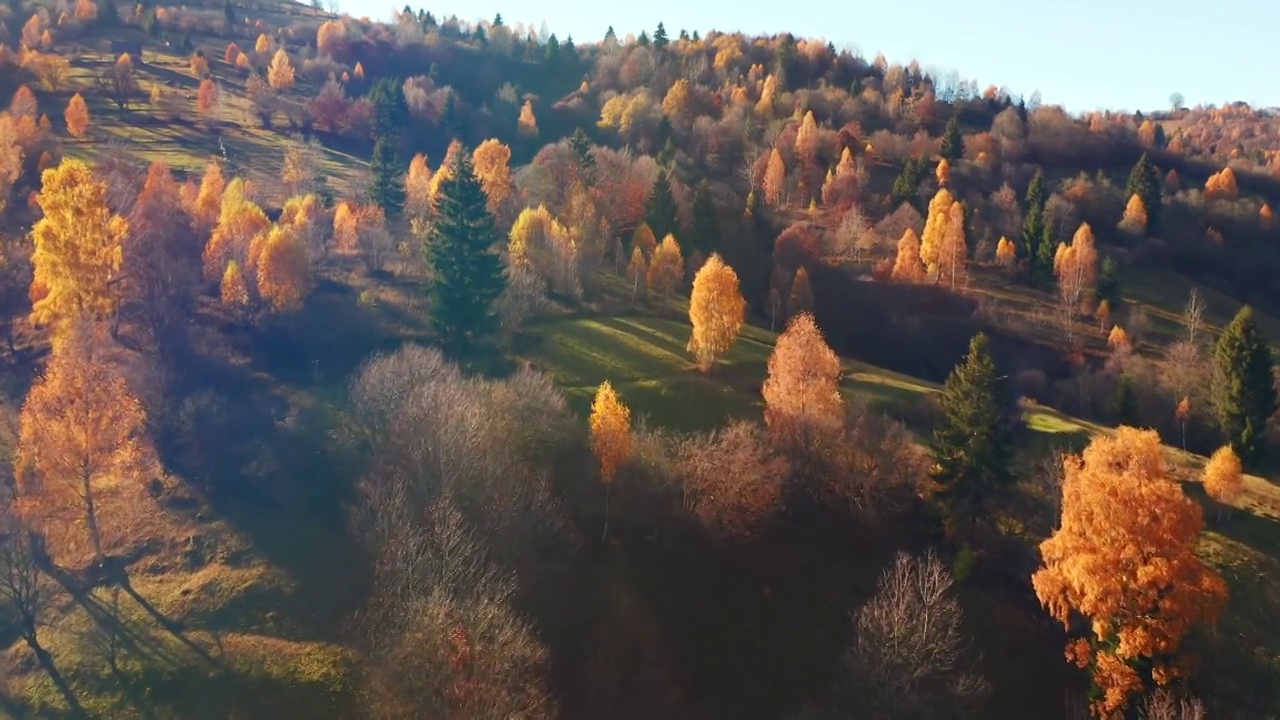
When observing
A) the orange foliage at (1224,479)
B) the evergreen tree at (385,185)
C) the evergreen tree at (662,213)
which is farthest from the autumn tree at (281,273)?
the orange foliage at (1224,479)

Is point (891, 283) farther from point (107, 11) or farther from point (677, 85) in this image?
point (107, 11)

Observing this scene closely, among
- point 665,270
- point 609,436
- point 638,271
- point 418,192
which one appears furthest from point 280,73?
point 609,436

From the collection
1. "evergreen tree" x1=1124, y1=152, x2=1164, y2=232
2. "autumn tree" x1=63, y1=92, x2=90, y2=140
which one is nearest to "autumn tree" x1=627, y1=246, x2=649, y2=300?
"autumn tree" x1=63, y1=92, x2=90, y2=140

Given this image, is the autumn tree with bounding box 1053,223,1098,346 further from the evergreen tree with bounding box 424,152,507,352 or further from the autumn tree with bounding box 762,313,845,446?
the evergreen tree with bounding box 424,152,507,352

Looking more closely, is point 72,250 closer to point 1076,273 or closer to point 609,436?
point 609,436

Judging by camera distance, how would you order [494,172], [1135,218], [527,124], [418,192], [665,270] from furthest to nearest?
[527,124] → [1135,218] → [494,172] → [418,192] → [665,270]

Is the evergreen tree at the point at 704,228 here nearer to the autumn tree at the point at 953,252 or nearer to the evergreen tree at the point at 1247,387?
the autumn tree at the point at 953,252
